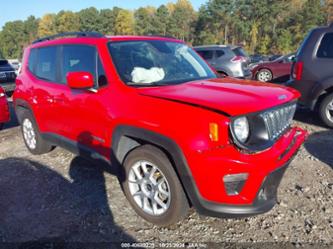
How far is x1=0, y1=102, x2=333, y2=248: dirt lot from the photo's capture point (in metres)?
3.23

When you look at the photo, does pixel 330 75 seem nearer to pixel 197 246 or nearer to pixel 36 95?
pixel 197 246

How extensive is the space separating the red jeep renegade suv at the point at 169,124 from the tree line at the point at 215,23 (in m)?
36.4

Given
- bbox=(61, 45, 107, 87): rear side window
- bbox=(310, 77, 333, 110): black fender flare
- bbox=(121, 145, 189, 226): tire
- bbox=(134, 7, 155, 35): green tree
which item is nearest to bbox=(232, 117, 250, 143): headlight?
bbox=(121, 145, 189, 226): tire

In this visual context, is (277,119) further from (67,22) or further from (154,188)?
(67,22)

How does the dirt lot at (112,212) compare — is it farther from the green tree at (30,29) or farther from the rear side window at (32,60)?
the green tree at (30,29)

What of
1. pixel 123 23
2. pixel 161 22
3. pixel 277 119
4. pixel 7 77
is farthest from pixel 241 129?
pixel 123 23

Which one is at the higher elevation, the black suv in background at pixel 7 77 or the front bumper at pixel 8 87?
the black suv in background at pixel 7 77

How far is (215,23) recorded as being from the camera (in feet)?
214

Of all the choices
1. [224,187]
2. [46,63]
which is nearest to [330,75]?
[224,187]

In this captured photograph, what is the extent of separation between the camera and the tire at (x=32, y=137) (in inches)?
209

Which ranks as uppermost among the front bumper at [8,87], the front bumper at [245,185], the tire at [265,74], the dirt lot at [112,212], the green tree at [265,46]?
the front bumper at [245,185]

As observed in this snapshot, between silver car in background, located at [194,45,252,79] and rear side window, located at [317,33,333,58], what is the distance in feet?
16.7

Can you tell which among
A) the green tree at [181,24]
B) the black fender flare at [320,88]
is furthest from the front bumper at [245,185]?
the green tree at [181,24]

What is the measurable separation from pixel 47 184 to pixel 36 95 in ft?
4.54
